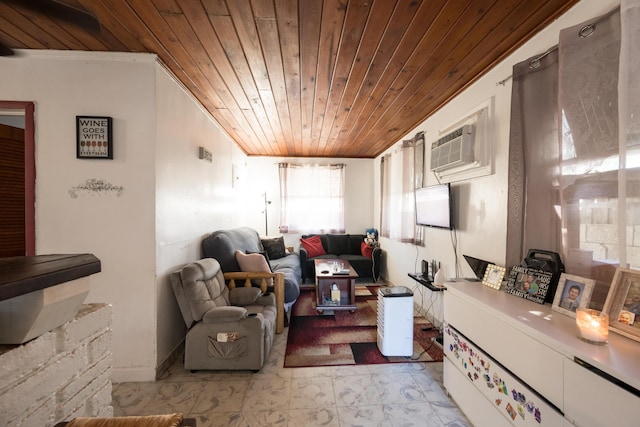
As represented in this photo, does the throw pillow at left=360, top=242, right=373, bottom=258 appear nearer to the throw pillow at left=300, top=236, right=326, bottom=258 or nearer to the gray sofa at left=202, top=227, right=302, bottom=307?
the throw pillow at left=300, top=236, right=326, bottom=258

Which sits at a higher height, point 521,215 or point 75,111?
point 75,111

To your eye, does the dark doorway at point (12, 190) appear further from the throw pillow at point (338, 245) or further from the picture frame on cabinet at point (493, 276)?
the throw pillow at point (338, 245)

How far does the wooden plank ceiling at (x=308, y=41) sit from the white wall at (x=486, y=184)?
74 millimetres

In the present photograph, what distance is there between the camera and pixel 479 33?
156cm

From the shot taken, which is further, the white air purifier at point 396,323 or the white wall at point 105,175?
the white air purifier at point 396,323

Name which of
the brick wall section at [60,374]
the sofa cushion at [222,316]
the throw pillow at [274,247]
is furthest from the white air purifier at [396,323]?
the throw pillow at [274,247]

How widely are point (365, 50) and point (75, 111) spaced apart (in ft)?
6.94

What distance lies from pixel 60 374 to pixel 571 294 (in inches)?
76.6

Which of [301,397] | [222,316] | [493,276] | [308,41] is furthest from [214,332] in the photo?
[308,41]

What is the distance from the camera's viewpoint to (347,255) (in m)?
4.92

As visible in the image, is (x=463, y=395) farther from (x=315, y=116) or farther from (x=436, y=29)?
(x=315, y=116)

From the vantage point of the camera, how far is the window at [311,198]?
5082 millimetres

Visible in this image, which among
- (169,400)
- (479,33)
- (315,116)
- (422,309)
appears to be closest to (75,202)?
(169,400)

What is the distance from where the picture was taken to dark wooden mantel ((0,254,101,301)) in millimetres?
468
